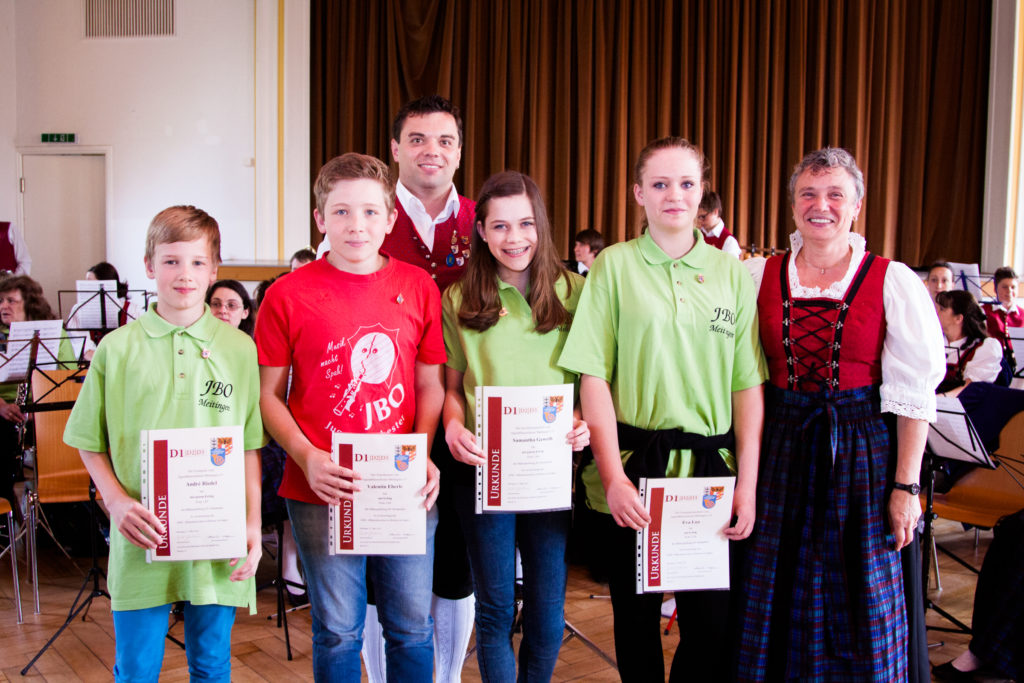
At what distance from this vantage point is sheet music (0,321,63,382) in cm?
432

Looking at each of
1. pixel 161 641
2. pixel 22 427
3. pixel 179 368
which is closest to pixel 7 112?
pixel 22 427

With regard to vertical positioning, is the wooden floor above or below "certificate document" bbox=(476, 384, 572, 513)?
below

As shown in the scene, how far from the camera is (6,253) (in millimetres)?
8781

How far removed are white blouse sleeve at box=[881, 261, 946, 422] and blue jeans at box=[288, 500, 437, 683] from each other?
1186 millimetres

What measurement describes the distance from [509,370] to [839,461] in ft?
2.77

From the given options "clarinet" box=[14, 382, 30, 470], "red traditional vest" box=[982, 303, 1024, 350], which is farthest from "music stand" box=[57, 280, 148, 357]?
"red traditional vest" box=[982, 303, 1024, 350]

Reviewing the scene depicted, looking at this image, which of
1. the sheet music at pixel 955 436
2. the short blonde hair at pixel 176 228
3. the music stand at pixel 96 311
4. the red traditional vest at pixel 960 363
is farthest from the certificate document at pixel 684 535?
the music stand at pixel 96 311

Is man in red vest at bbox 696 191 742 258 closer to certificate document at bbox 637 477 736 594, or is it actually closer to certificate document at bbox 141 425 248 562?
certificate document at bbox 637 477 736 594

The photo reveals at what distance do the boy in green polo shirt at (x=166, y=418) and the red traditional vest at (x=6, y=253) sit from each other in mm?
8132

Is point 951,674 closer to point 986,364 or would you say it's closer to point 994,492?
point 994,492

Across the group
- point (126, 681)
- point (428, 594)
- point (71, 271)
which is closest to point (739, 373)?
point (428, 594)

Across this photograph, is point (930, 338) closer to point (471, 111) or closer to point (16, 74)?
point (471, 111)

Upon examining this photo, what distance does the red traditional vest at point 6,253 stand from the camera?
875 centimetres

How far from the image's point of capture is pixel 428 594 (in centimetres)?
203
